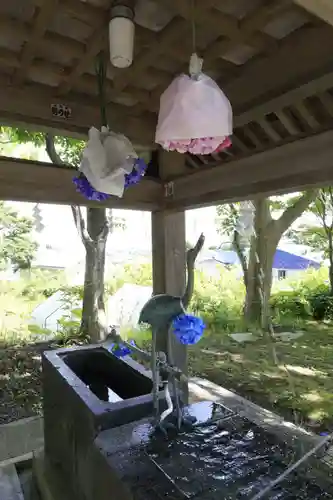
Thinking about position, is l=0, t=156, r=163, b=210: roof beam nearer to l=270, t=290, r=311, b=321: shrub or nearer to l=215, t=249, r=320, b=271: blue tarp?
l=270, t=290, r=311, b=321: shrub

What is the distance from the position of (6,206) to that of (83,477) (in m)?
6.58

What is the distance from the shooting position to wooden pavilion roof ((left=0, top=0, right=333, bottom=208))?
1.45 meters

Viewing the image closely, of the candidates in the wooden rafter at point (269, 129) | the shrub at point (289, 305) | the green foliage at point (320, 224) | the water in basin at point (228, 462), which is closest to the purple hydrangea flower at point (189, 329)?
the water in basin at point (228, 462)

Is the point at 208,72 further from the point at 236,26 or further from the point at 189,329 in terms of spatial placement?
the point at 189,329

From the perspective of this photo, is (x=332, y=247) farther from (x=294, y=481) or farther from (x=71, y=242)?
(x=294, y=481)

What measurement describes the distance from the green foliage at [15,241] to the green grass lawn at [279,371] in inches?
156

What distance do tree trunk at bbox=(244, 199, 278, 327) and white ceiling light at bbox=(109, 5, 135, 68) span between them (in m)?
5.01

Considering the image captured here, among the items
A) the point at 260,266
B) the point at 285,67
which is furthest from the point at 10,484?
the point at 260,266

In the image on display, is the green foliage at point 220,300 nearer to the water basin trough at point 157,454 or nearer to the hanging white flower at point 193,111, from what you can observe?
the water basin trough at point 157,454

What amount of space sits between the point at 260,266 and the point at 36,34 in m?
5.16

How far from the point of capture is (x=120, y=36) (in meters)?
1.22

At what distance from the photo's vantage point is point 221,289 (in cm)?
701

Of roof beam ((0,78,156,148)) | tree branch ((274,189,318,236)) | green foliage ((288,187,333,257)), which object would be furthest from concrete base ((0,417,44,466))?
green foliage ((288,187,333,257))

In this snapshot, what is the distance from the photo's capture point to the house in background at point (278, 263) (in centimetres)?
770
